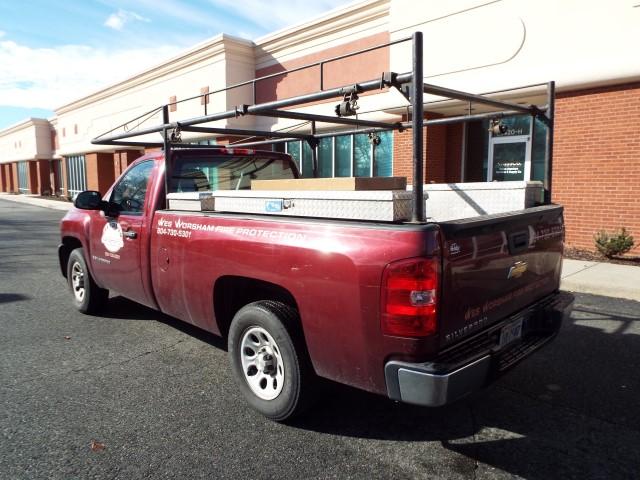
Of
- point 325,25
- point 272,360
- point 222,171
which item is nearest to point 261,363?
point 272,360

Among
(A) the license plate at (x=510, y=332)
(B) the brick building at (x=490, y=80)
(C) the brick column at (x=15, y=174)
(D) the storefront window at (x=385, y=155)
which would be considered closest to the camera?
(A) the license plate at (x=510, y=332)

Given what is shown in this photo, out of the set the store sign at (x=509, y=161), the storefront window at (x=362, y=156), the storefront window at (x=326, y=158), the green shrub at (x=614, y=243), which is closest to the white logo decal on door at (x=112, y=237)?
the green shrub at (x=614, y=243)

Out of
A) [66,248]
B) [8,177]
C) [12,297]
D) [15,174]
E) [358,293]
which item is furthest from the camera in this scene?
[8,177]

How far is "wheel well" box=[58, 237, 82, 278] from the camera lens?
6082mm

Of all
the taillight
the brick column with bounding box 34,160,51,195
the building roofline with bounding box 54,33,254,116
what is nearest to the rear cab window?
the taillight

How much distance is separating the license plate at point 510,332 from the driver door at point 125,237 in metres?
3.02

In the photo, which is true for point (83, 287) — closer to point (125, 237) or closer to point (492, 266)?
point (125, 237)

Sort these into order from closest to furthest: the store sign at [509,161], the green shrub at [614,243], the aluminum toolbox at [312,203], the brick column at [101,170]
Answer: the aluminum toolbox at [312,203], the green shrub at [614,243], the store sign at [509,161], the brick column at [101,170]

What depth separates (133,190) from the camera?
4.93 m

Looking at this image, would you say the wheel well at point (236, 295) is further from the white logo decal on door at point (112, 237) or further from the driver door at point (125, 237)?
the white logo decal on door at point (112, 237)

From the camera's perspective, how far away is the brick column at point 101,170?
2834 centimetres

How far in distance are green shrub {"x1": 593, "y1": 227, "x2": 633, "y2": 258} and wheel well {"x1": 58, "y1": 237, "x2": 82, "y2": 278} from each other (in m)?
8.24

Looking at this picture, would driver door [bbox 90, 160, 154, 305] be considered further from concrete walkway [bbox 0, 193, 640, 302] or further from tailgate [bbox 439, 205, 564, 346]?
concrete walkway [bbox 0, 193, 640, 302]

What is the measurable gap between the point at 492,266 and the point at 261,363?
162 cm
